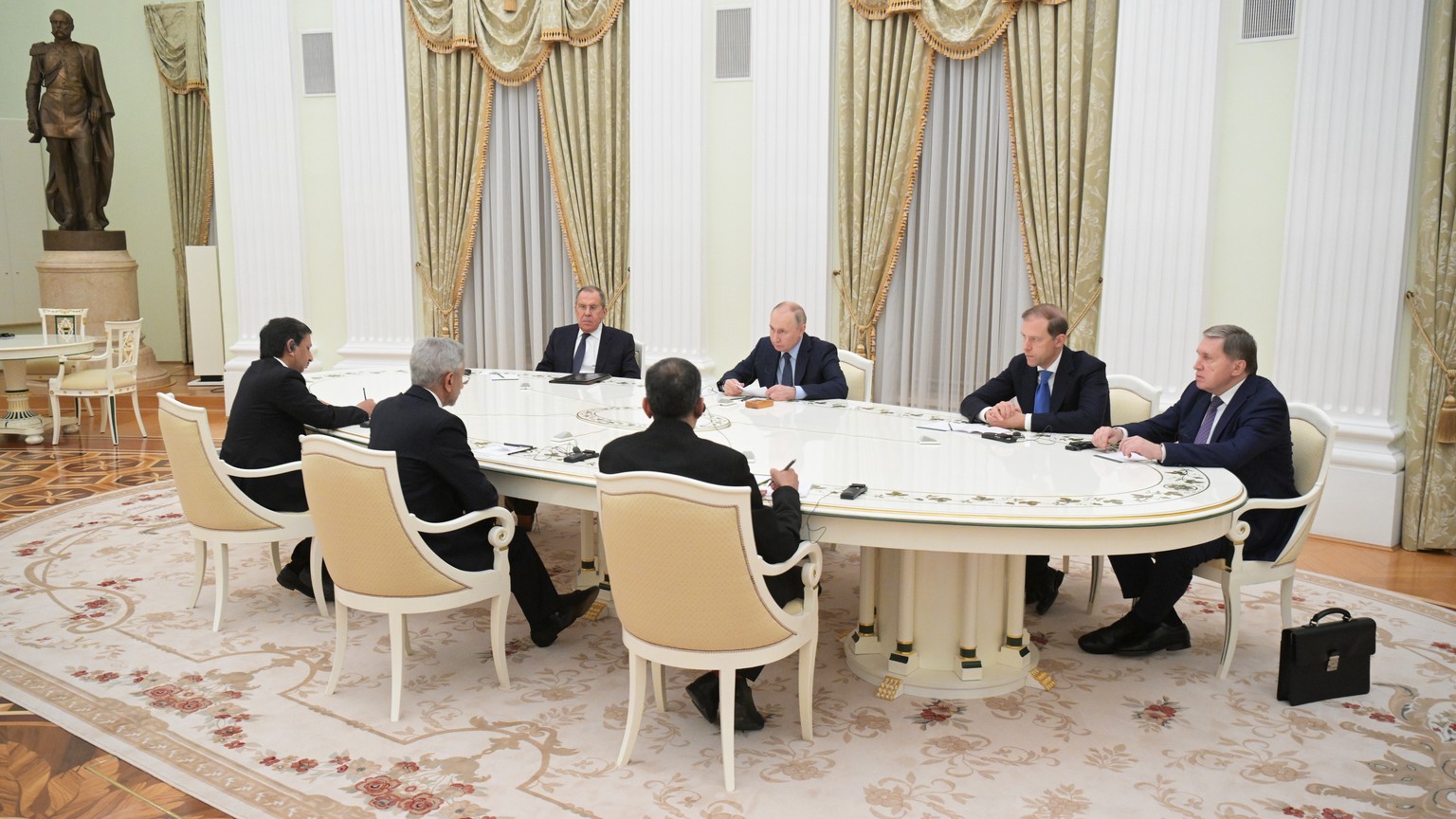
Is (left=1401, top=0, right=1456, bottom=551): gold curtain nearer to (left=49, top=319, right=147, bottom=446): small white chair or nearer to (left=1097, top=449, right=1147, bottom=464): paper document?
(left=1097, top=449, right=1147, bottom=464): paper document

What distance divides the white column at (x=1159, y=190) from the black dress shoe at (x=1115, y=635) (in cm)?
259

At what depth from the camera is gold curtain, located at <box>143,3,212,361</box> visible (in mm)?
12062

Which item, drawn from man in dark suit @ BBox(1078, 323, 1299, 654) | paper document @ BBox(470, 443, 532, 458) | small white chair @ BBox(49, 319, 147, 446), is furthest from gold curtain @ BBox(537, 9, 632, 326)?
→ man in dark suit @ BBox(1078, 323, 1299, 654)

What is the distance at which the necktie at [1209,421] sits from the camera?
434cm

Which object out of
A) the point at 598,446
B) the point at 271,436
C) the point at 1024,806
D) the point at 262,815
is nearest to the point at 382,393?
the point at 271,436

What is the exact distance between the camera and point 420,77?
866cm

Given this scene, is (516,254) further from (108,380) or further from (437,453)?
(437,453)

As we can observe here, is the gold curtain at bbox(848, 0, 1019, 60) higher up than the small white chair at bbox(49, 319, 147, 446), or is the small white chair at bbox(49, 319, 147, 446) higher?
→ the gold curtain at bbox(848, 0, 1019, 60)

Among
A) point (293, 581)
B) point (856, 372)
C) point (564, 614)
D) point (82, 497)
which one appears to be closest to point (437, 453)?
point (564, 614)

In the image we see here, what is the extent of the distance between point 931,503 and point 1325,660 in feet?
5.24

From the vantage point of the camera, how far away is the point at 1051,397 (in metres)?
5.04

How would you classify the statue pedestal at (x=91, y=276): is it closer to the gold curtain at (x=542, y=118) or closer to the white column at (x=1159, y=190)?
the gold curtain at (x=542, y=118)

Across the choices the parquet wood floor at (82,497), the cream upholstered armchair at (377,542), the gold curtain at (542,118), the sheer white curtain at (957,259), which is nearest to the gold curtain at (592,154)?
the gold curtain at (542,118)

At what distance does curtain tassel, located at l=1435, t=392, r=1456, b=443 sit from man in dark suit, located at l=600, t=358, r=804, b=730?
13.7ft
